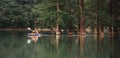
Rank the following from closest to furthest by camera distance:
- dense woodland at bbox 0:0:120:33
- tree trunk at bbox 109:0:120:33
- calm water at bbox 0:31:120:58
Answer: calm water at bbox 0:31:120:58 → dense woodland at bbox 0:0:120:33 → tree trunk at bbox 109:0:120:33

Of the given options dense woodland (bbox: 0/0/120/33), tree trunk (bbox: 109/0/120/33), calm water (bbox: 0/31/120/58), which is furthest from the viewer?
tree trunk (bbox: 109/0/120/33)

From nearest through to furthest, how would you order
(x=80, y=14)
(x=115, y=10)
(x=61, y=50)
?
(x=61, y=50) → (x=80, y=14) → (x=115, y=10)

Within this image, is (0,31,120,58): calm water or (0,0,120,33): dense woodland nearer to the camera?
(0,31,120,58): calm water

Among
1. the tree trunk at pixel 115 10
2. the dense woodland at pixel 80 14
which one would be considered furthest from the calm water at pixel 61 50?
the tree trunk at pixel 115 10

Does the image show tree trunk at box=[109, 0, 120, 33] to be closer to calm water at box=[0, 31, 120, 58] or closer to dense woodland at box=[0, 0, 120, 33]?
dense woodland at box=[0, 0, 120, 33]

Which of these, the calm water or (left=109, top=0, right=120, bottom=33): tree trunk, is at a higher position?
(left=109, top=0, right=120, bottom=33): tree trunk

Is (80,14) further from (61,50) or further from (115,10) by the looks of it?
(61,50)

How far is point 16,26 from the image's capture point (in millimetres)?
84750

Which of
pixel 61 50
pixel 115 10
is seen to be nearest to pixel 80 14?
pixel 115 10

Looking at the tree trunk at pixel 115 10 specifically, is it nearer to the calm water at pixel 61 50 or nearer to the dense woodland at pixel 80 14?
the dense woodland at pixel 80 14

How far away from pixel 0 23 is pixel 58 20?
43.7 metres

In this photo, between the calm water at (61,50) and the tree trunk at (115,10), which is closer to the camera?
the calm water at (61,50)

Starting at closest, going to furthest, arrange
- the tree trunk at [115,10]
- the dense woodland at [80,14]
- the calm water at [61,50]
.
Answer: the calm water at [61,50]
the dense woodland at [80,14]
the tree trunk at [115,10]

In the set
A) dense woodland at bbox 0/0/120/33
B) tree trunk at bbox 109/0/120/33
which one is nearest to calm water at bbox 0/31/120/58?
dense woodland at bbox 0/0/120/33
